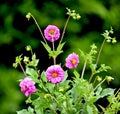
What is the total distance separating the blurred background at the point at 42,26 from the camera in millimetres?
3357

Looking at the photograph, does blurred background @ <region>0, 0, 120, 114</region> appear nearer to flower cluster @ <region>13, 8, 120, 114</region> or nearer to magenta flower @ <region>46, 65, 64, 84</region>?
flower cluster @ <region>13, 8, 120, 114</region>

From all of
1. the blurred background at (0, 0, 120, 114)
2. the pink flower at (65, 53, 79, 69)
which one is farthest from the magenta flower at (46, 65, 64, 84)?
the blurred background at (0, 0, 120, 114)

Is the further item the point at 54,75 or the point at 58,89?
the point at 58,89

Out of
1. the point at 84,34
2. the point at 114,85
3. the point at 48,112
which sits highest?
the point at 84,34

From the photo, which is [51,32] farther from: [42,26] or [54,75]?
[42,26]

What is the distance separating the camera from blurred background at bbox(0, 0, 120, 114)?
132 inches

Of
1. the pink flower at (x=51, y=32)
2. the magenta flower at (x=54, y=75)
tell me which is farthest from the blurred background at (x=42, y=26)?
the magenta flower at (x=54, y=75)

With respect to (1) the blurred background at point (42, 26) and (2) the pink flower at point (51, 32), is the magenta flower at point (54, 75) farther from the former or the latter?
(1) the blurred background at point (42, 26)

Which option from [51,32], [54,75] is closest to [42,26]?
[51,32]

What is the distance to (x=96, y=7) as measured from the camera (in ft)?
11.1

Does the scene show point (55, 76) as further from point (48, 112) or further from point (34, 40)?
point (34, 40)

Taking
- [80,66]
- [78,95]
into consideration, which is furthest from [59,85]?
[80,66]

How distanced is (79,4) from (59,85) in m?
1.07

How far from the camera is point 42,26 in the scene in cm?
344
